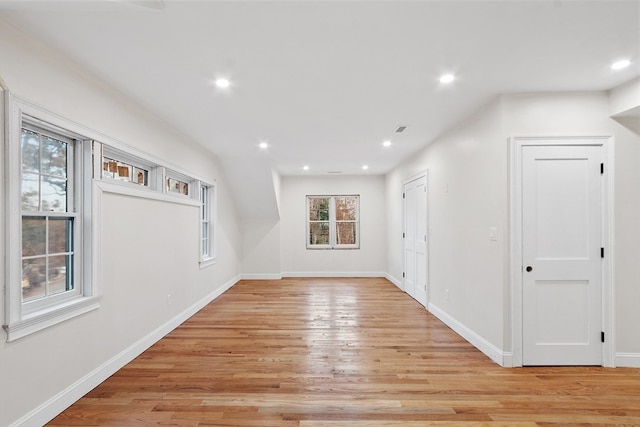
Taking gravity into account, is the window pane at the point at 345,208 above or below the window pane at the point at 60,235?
above

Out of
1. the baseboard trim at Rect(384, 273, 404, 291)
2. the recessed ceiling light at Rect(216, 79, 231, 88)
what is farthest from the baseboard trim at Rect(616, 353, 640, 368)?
the recessed ceiling light at Rect(216, 79, 231, 88)

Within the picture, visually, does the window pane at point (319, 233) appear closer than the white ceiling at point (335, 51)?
No

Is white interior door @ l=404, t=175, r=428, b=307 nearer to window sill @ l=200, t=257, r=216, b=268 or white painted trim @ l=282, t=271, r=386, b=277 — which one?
white painted trim @ l=282, t=271, r=386, b=277

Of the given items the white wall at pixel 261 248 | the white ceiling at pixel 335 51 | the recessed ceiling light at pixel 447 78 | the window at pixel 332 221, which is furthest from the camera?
the window at pixel 332 221

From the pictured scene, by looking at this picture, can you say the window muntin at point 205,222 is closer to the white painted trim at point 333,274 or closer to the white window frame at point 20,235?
the white painted trim at point 333,274

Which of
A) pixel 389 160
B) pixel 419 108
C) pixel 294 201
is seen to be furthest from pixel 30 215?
Answer: pixel 294 201

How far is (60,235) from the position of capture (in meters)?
2.37

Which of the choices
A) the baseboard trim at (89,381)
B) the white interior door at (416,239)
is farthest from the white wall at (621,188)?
the baseboard trim at (89,381)

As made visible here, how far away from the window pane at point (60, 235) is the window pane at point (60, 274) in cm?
6

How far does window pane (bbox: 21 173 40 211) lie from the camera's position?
2.06 metres

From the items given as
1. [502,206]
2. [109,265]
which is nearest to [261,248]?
[109,265]

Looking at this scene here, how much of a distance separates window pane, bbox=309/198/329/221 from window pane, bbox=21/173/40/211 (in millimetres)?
5781

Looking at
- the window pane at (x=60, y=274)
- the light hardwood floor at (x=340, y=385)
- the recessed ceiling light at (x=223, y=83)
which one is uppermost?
the recessed ceiling light at (x=223, y=83)

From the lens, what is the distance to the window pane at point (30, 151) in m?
2.07
